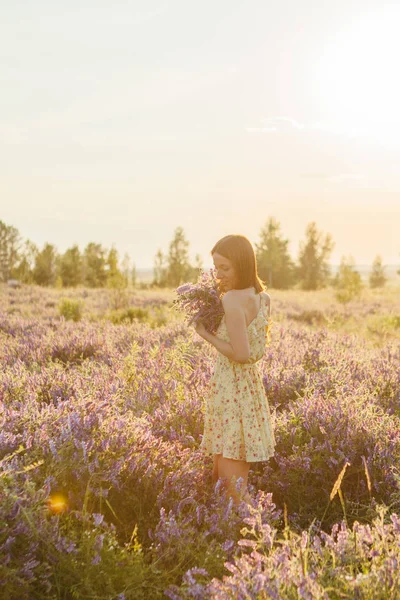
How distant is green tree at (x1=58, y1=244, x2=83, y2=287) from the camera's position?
4669 centimetres

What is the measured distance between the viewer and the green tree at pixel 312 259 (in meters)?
56.3

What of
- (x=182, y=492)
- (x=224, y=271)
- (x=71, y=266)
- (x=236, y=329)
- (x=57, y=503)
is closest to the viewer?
(x=57, y=503)

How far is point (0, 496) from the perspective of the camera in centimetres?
238

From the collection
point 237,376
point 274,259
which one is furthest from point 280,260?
A: point 237,376

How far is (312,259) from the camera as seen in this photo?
57.6 meters

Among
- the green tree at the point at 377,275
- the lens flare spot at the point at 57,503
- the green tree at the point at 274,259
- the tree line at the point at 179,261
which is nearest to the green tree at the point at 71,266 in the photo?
the tree line at the point at 179,261

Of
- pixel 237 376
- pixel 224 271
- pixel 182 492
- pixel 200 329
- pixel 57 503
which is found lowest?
pixel 182 492

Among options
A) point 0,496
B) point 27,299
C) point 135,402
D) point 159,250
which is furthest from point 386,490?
point 159,250

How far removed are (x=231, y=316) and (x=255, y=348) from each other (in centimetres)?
36

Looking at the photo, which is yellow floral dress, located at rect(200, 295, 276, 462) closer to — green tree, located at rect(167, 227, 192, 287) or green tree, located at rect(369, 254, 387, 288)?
green tree, located at rect(167, 227, 192, 287)

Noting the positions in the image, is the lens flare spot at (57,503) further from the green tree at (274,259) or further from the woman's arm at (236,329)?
the green tree at (274,259)

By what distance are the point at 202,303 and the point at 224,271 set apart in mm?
271

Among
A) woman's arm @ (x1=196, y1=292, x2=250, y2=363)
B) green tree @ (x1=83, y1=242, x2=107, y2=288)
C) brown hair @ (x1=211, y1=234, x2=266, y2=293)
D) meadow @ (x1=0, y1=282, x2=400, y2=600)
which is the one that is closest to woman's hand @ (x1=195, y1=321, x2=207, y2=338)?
woman's arm @ (x1=196, y1=292, x2=250, y2=363)

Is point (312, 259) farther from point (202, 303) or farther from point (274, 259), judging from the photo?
point (202, 303)
